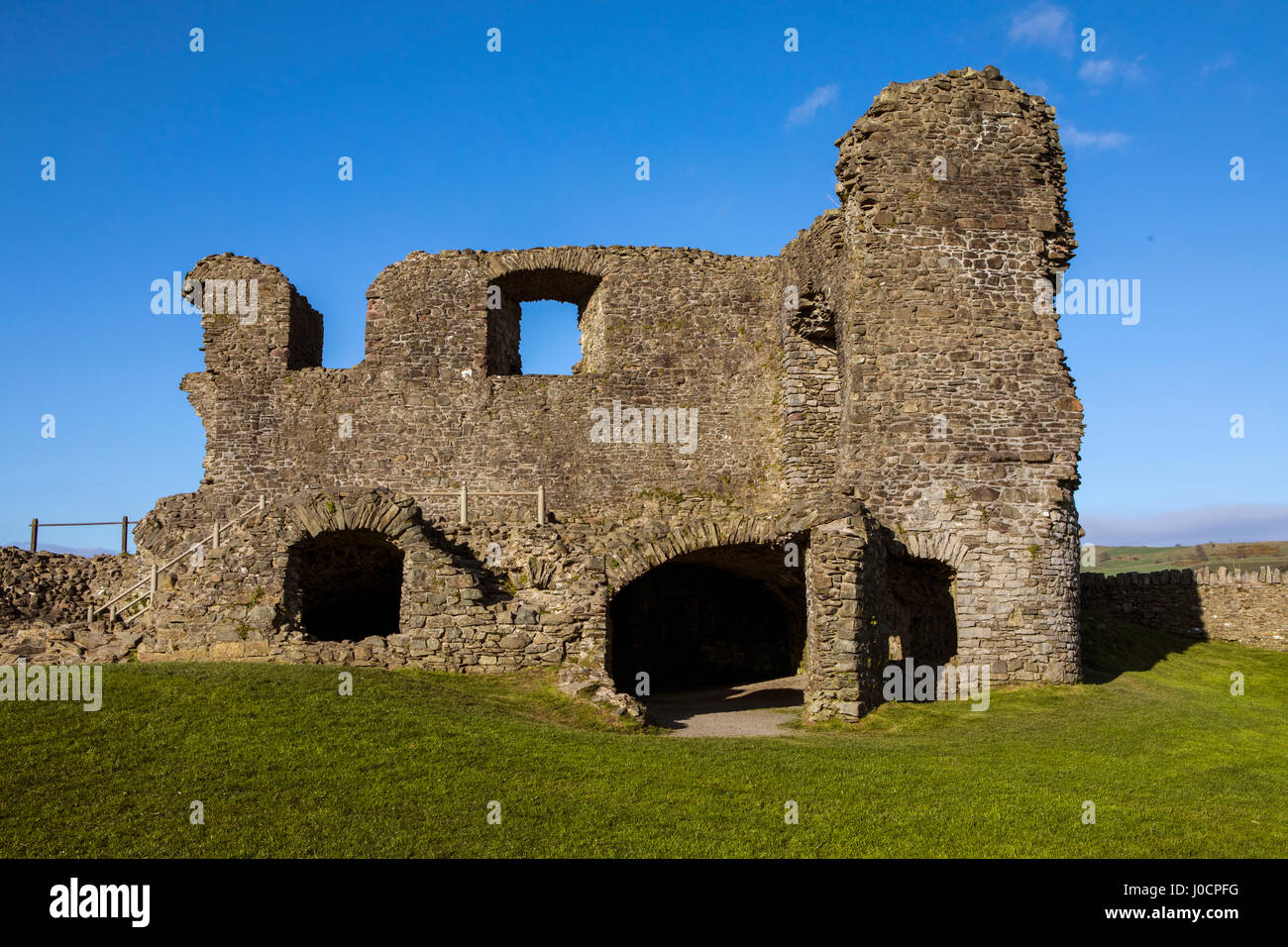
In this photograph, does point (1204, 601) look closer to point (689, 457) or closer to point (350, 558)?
A: point (689, 457)

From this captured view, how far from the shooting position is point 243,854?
7512 millimetres

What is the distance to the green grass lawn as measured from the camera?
26.6 feet

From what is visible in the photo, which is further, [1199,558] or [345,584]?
[1199,558]

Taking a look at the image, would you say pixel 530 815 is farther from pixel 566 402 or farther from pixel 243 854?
pixel 566 402

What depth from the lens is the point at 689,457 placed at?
2372cm

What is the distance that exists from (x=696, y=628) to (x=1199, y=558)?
48714 mm

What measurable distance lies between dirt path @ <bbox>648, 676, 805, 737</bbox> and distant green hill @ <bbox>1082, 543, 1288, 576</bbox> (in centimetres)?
954

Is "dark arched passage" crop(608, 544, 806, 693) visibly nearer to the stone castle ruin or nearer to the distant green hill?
the stone castle ruin

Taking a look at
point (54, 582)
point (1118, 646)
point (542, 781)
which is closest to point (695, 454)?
point (1118, 646)

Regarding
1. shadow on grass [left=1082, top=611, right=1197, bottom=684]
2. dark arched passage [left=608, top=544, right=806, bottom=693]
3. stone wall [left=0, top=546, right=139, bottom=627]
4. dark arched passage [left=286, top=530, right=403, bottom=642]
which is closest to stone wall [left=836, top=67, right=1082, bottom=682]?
shadow on grass [left=1082, top=611, right=1197, bottom=684]

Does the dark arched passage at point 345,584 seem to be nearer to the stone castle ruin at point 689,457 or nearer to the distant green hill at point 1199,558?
the stone castle ruin at point 689,457

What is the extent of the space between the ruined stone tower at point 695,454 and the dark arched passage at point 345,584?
0.07 meters
